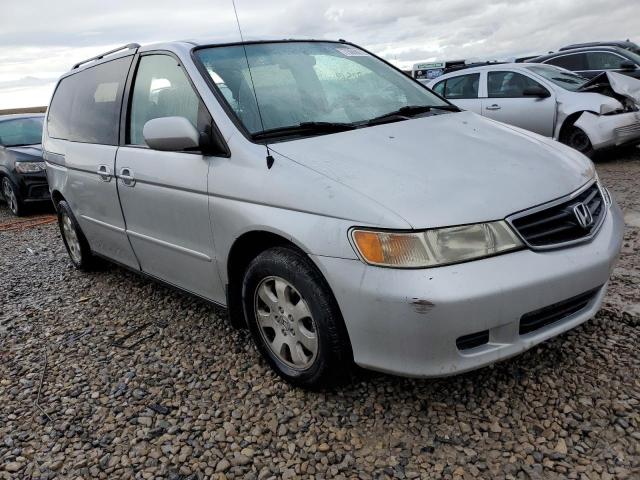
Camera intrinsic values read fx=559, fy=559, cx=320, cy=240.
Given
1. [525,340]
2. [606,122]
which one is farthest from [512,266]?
[606,122]

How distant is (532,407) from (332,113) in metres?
1.75

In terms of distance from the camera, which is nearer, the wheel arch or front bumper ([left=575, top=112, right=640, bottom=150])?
the wheel arch

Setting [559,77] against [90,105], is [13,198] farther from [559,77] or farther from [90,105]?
[559,77]

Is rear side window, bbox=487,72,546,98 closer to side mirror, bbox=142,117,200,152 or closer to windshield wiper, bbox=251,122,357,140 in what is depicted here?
windshield wiper, bbox=251,122,357,140

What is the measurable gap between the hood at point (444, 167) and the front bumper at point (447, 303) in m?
0.21

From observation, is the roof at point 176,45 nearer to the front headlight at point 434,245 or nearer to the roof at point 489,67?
the front headlight at point 434,245

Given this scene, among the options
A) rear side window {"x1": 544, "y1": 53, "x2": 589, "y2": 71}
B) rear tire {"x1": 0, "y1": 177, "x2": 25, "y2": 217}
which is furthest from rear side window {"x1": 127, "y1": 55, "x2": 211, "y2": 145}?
rear side window {"x1": 544, "y1": 53, "x2": 589, "y2": 71}

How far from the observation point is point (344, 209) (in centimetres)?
224

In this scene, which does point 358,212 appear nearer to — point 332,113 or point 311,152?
point 311,152

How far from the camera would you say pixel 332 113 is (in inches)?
118

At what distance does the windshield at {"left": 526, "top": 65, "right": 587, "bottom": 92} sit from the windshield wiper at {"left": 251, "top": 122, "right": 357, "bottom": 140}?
637 centimetres

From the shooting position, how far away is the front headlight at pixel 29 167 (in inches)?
326

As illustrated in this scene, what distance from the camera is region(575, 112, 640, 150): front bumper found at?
752cm

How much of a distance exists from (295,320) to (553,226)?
119 cm
